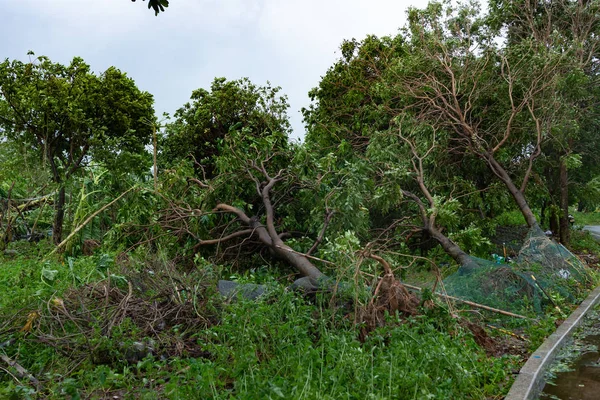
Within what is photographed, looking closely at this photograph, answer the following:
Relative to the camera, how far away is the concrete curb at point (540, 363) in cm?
463

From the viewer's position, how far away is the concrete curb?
4630 millimetres

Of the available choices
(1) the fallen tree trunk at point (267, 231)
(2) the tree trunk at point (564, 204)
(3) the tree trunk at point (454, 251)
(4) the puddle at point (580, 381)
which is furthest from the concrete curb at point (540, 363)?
(2) the tree trunk at point (564, 204)

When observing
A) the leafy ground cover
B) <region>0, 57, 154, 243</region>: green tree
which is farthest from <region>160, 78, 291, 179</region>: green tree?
the leafy ground cover

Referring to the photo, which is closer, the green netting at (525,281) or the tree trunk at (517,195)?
Answer: the green netting at (525,281)

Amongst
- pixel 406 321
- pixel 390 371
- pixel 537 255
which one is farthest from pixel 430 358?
pixel 537 255

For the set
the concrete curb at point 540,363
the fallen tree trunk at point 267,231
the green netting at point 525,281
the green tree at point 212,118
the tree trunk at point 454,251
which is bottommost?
the concrete curb at point 540,363

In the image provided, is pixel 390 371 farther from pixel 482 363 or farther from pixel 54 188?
pixel 54 188

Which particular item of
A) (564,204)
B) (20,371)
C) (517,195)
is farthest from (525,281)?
(564,204)

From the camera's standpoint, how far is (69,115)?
43.1 feet

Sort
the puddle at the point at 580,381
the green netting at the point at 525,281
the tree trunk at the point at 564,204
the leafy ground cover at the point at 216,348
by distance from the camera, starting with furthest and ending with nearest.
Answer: the tree trunk at the point at 564,204 < the green netting at the point at 525,281 < the puddle at the point at 580,381 < the leafy ground cover at the point at 216,348

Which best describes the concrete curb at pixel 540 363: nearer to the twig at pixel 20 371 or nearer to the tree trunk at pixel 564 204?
the twig at pixel 20 371

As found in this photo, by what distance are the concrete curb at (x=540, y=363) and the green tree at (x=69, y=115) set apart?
33.2 ft

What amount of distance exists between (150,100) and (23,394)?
11.7m

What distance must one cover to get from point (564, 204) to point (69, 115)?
513 inches
